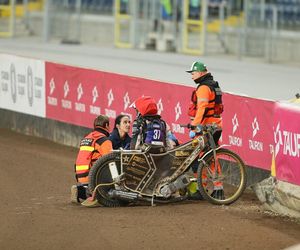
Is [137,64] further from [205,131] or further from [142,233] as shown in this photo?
[142,233]

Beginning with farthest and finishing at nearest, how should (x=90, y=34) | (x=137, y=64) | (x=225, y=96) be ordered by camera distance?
(x=90, y=34)
(x=137, y=64)
(x=225, y=96)

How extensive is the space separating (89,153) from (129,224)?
1.97m

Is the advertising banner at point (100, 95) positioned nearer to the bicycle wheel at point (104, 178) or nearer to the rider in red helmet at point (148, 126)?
the rider in red helmet at point (148, 126)

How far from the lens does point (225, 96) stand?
49.6 ft

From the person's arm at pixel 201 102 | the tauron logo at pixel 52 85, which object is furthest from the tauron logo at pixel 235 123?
the tauron logo at pixel 52 85

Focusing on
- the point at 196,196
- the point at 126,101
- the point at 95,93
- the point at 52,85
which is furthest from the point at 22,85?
the point at 196,196

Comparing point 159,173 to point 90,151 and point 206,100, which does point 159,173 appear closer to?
point 90,151

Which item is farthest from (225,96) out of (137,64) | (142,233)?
(137,64)

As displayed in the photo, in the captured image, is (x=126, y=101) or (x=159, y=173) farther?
(x=126, y=101)

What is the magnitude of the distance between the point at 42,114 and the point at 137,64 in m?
9.81

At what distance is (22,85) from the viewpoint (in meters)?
20.9

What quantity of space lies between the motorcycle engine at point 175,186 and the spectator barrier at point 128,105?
121 centimetres

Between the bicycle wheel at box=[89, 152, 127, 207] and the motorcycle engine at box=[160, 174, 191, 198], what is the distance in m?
0.60

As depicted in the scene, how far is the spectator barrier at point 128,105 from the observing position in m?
12.5
